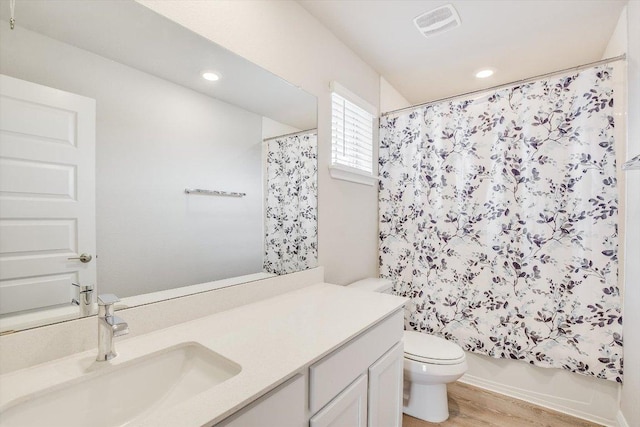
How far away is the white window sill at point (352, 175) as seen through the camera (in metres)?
1.93

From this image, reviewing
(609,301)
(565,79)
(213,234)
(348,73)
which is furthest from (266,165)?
(609,301)

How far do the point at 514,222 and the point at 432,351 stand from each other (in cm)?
99

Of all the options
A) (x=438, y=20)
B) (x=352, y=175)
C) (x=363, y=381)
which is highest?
(x=438, y=20)

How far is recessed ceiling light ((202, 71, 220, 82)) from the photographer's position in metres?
1.22

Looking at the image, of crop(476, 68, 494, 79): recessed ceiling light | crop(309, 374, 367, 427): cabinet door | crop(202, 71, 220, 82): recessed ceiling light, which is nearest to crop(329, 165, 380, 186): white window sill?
crop(202, 71, 220, 82): recessed ceiling light

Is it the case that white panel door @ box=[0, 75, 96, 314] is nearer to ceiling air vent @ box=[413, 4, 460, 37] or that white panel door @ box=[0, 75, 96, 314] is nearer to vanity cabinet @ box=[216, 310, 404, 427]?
vanity cabinet @ box=[216, 310, 404, 427]

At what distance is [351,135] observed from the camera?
2135mm

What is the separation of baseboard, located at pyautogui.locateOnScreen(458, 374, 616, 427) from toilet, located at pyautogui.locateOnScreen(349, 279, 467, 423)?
42 centimetres

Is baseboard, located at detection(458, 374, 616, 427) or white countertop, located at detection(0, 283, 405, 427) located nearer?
white countertop, located at detection(0, 283, 405, 427)

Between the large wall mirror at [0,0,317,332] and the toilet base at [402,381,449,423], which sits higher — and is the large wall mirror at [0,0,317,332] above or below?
Result: above

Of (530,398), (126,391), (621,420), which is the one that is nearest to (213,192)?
(126,391)

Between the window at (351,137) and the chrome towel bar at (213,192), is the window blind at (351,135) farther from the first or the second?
the chrome towel bar at (213,192)

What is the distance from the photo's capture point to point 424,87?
2850 millimetres

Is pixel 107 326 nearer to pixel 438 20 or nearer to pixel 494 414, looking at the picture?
pixel 494 414
